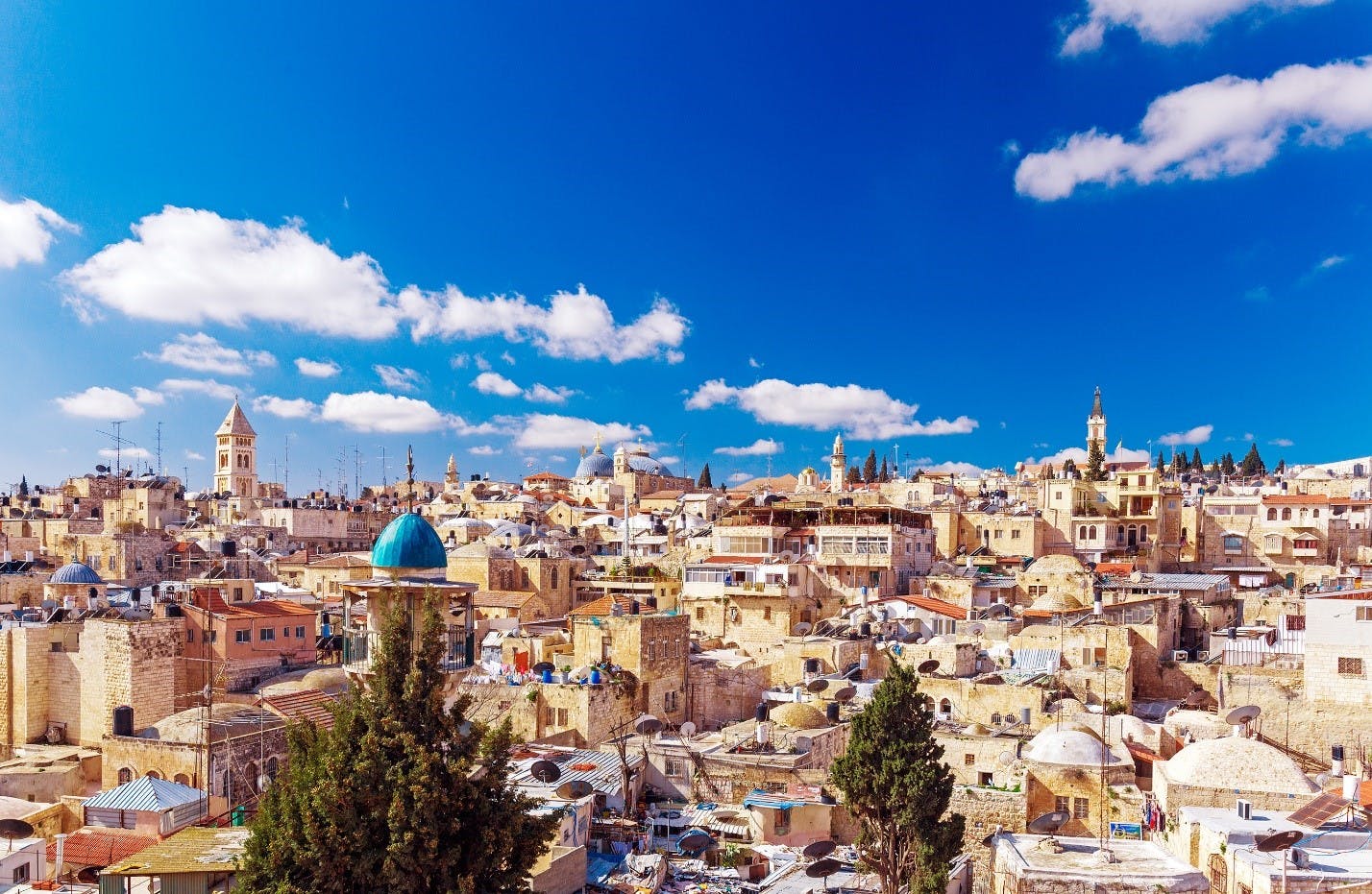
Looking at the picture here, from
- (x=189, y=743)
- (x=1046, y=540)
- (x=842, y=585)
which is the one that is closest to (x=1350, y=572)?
(x=1046, y=540)

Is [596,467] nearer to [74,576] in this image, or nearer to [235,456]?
[235,456]

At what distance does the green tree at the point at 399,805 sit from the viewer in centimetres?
990

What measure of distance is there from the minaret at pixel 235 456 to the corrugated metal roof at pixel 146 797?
73.2 m

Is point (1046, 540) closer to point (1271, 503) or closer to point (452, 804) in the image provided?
point (1271, 503)

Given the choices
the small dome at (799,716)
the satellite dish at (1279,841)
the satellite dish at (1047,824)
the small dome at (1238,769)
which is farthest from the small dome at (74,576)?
the satellite dish at (1279,841)

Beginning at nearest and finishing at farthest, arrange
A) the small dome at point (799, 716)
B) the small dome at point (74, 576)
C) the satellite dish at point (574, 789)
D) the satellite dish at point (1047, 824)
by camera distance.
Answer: the satellite dish at point (1047, 824) → the satellite dish at point (574, 789) → the small dome at point (799, 716) → the small dome at point (74, 576)

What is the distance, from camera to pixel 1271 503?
52.9m

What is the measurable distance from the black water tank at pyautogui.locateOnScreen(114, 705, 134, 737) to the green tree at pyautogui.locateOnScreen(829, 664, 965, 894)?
44.3 feet

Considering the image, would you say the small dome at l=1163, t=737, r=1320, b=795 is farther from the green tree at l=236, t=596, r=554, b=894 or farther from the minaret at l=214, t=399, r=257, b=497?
the minaret at l=214, t=399, r=257, b=497

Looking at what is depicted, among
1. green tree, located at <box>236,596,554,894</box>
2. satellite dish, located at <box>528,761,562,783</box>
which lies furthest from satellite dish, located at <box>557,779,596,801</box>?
green tree, located at <box>236,596,554,894</box>

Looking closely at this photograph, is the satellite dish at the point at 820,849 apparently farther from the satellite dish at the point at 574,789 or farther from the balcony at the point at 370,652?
the balcony at the point at 370,652

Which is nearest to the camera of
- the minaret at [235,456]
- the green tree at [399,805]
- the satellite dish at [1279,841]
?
the green tree at [399,805]

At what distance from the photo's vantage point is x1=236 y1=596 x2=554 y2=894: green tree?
990 centimetres

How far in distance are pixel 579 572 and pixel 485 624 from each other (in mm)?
9724
